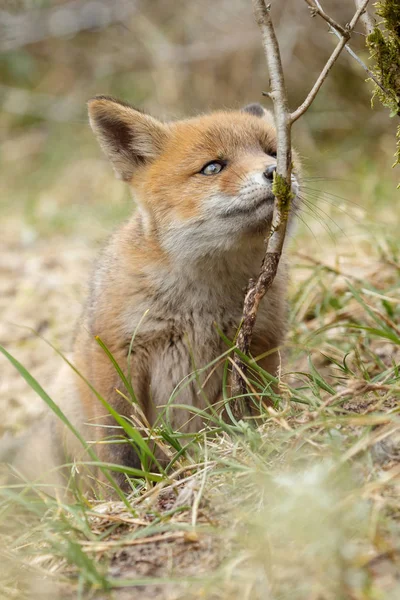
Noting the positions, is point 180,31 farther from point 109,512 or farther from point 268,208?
point 109,512

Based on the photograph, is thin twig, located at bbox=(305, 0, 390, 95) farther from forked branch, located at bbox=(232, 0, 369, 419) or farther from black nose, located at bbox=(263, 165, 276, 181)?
black nose, located at bbox=(263, 165, 276, 181)

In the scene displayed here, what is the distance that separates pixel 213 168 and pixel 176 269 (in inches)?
24.5

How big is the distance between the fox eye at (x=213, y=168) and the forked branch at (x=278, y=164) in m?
0.79

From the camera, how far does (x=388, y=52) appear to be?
320 cm

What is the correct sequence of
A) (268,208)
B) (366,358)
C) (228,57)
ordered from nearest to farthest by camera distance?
(268,208)
(366,358)
(228,57)

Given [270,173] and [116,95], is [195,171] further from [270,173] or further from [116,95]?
[116,95]

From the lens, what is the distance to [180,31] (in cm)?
1209

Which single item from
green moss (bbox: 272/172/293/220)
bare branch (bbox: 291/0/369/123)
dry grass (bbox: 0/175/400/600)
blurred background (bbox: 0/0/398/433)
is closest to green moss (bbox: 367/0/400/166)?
bare branch (bbox: 291/0/369/123)

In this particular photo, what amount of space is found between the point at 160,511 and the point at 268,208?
160 centimetres

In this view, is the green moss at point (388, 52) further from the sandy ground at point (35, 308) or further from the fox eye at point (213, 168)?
the sandy ground at point (35, 308)

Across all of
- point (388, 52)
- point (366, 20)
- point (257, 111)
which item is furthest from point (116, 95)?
point (388, 52)

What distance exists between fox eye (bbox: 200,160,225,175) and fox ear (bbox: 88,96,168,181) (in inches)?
18.1

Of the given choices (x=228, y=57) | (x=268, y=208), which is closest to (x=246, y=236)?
Answer: (x=268, y=208)

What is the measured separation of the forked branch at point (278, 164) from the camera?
3039mm
